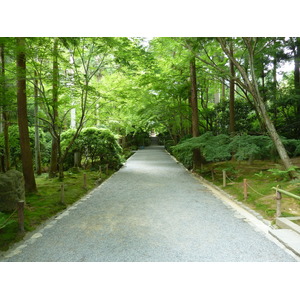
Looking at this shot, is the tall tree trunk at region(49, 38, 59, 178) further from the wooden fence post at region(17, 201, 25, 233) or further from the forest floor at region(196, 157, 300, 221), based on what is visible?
the forest floor at region(196, 157, 300, 221)

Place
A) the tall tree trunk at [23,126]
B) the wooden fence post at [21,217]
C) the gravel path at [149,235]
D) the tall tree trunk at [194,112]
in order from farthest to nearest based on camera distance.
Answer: the tall tree trunk at [194,112] → the tall tree trunk at [23,126] → the wooden fence post at [21,217] → the gravel path at [149,235]

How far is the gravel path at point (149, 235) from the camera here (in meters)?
3.13

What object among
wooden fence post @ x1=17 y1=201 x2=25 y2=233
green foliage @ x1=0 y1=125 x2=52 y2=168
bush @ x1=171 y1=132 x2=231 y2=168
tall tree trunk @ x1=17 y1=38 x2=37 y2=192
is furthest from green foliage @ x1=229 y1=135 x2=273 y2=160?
green foliage @ x1=0 y1=125 x2=52 y2=168

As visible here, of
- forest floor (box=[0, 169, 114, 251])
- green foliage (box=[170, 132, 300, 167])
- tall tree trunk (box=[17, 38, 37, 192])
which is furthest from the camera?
green foliage (box=[170, 132, 300, 167])

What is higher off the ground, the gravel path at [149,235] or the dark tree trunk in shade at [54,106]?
the dark tree trunk in shade at [54,106]

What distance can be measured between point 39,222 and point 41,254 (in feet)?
4.46

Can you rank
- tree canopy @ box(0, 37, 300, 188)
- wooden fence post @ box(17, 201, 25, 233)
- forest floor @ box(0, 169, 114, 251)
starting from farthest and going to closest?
1. tree canopy @ box(0, 37, 300, 188)
2. wooden fence post @ box(17, 201, 25, 233)
3. forest floor @ box(0, 169, 114, 251)

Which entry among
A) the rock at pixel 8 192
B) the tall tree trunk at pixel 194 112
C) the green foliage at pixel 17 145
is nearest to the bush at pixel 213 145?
the tall tree trunk at pixel 194 112

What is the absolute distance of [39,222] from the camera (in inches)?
175

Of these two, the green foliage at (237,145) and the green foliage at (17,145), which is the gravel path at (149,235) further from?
the green foliage at (17,145)

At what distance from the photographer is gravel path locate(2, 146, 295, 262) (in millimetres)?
3131

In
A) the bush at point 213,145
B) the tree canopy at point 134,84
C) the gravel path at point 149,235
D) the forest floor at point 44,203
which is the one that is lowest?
the gravel path at point 149,235

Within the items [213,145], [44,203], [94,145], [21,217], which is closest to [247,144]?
[213,145]
